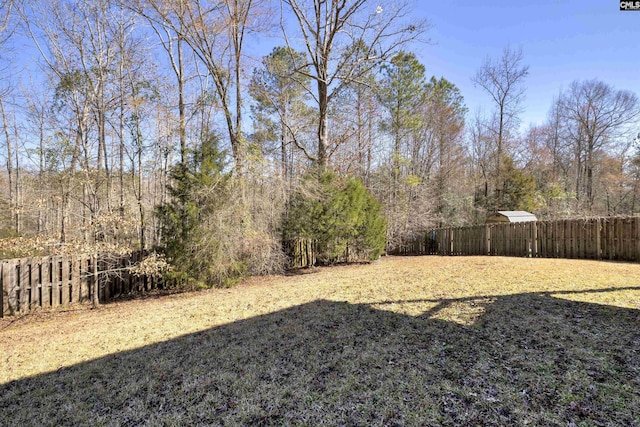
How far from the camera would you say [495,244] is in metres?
12.0

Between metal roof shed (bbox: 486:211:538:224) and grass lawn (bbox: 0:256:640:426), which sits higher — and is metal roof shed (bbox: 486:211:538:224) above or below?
above

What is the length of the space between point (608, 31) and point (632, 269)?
23.2ft

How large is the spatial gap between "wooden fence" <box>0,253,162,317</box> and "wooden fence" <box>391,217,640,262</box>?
40.0 ft

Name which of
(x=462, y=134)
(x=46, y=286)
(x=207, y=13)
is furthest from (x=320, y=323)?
(x=462, y=134)

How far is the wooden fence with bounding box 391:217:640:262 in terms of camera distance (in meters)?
8.59

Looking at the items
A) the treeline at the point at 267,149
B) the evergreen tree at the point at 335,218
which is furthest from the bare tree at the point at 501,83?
the evergreen tree at the point at 335,218

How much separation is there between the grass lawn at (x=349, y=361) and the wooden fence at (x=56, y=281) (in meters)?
0.56

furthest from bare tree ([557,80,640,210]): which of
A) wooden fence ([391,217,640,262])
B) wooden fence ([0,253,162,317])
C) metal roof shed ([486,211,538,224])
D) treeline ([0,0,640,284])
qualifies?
wooden fence ([0,253,162,317])

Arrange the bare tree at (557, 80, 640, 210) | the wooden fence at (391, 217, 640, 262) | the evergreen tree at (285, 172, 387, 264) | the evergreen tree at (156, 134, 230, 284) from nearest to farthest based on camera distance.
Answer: the evergreen tree at (156, 134, 230, 284), the wooden fence at (391, 217, 640, 262), the evergreen tree at (285, 172, 387, 264), the bare tree at (557, 80, 640, 210)

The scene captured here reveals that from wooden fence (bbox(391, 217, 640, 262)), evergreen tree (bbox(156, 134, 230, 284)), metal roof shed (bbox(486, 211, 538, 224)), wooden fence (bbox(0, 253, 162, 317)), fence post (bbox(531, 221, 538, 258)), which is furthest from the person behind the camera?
metal roof shed (bbox(486, 211, 538, 224))

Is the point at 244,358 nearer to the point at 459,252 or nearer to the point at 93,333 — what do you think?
the point at 93,333

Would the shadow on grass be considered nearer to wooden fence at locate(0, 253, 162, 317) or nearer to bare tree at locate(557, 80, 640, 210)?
wooden fence at locate(0, 253, 162, 317)
